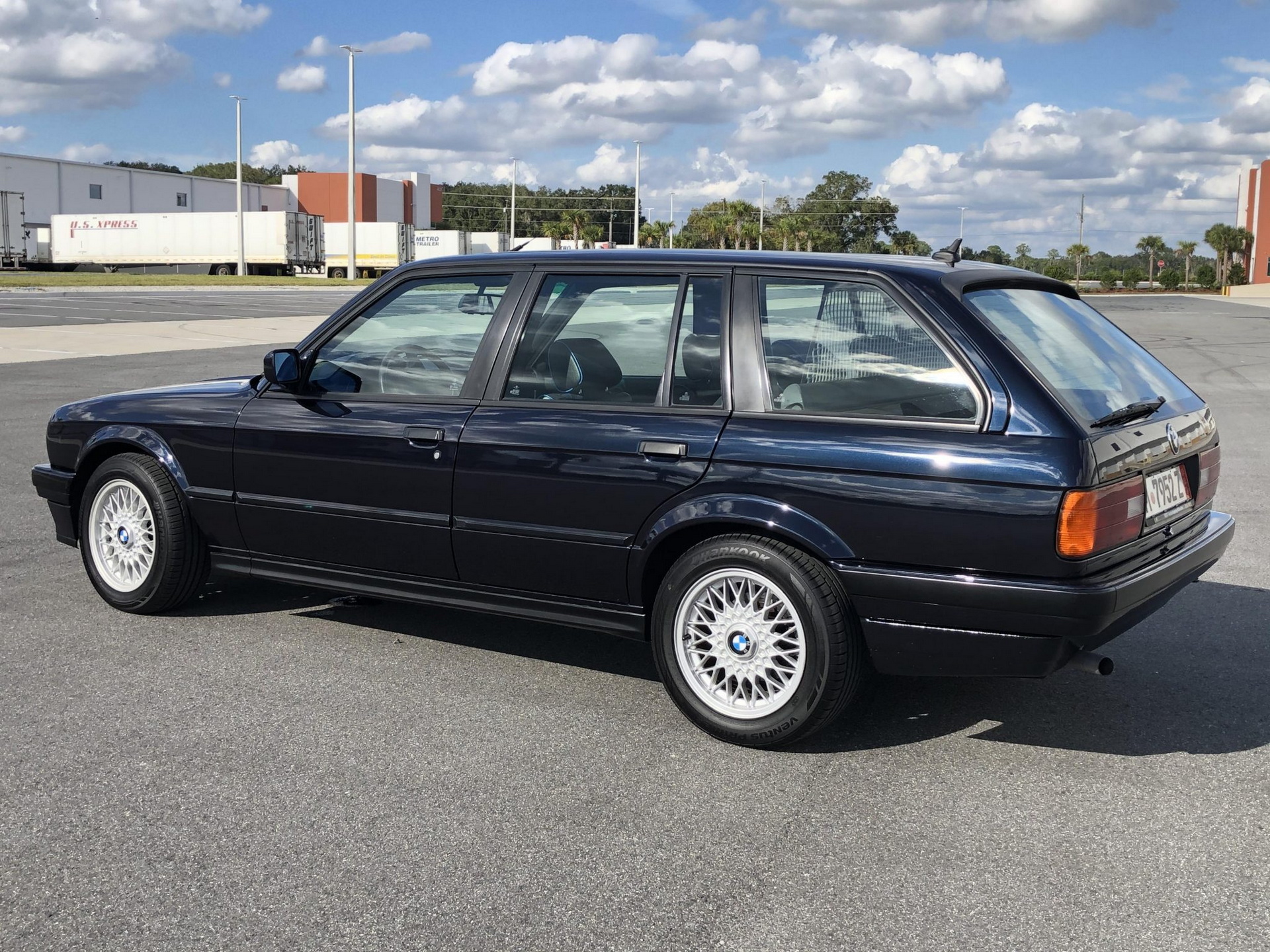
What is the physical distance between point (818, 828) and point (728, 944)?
27.6 inches

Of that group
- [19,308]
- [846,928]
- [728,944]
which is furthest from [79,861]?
[19,308]

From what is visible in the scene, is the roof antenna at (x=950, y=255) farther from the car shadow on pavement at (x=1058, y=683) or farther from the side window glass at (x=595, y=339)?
the car shadow on pavement at (x=1058, y=683)

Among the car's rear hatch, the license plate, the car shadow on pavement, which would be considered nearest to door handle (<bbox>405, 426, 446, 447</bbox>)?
the car shadow on pavement

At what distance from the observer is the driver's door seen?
4.69 m

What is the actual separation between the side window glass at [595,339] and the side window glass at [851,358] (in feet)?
1.37

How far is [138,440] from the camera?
5.43 meters

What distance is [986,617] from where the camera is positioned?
3.72 meters

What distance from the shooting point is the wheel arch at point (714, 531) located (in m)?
3.92

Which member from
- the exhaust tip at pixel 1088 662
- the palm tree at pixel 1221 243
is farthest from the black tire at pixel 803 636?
the palm tree at pixel 1221 243

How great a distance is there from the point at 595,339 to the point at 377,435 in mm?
911

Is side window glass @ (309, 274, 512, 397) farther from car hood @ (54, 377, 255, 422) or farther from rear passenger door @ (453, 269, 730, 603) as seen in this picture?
car hood @ (54, 377, 255, 422)

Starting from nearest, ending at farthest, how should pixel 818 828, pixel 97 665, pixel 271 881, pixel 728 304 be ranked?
pixel 271 881 < pixel 818 828 < pixel 728 304 < pixel 97 665

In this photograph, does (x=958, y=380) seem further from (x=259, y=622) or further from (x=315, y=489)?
(x=259, y=622)

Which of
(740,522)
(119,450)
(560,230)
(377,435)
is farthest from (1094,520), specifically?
(560,230)
